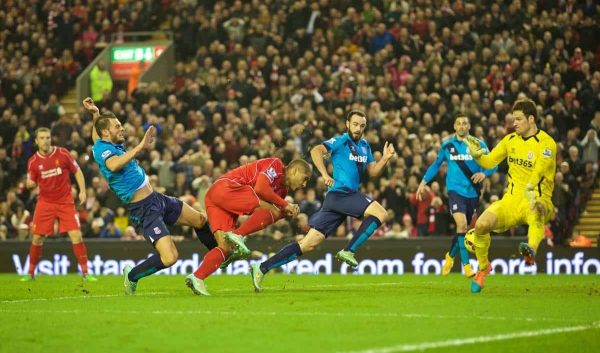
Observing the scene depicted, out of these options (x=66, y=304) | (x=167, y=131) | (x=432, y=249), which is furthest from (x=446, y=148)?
(x=167, y=131)

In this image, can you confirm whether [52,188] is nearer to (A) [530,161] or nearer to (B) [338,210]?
(B) [338,210]

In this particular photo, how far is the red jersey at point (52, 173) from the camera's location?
18.6 meters

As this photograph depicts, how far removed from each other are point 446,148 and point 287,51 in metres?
11.1

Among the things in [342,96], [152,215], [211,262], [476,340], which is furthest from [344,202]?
[342,96]

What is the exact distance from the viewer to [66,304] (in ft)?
40.9

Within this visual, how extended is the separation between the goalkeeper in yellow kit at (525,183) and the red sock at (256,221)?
265cm

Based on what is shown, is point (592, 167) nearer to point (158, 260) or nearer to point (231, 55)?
point (231, 55)

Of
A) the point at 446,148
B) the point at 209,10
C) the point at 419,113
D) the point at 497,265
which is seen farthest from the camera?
→ the point at 209,10

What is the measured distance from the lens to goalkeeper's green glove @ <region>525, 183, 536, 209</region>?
12.9 meters

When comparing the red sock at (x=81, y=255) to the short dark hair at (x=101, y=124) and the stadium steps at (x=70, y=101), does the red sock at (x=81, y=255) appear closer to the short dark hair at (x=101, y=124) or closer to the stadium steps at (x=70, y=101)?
the short dark hair at (x=101, y=124)

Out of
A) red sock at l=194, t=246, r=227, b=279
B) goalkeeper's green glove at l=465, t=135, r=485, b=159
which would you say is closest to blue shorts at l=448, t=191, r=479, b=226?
goalkeeper's green glove at l=465, t=135, r=485, b=159

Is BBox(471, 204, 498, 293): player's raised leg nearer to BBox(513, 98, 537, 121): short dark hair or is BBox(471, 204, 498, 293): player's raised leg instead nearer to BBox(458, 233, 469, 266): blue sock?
BBox(513, 98, 537, 121): short dark hair

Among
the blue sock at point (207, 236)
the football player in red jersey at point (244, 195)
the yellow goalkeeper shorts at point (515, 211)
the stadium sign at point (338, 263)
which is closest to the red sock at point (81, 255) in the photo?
the stadium sign at point (338, 263)

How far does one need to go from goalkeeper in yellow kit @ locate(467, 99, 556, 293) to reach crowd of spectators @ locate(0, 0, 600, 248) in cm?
942
